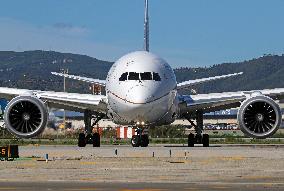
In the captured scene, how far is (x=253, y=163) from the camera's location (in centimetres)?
3203

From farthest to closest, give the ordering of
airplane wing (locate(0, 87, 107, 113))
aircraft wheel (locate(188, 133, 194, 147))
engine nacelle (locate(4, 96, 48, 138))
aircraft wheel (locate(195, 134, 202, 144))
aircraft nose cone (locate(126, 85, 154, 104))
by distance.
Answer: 1. aircraft wheel (locate(195, 134, 202, 144))
2. aircraft wheel (locate(188, 133, 194, 147))
3. airplane wing (locate(0, 87, 107, 113))
4. engine nacelle (locate(4, 96, 48, 138))
5. aircraft nose cone (locate(126, 85, 154, 104))

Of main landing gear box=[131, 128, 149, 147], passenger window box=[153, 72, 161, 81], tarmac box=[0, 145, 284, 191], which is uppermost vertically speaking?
passenger window box=[153, 72, 161, 81]

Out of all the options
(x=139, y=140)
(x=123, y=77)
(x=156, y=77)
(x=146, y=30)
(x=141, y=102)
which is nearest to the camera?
(x=141, y=102)

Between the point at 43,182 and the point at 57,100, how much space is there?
25851 millimetres

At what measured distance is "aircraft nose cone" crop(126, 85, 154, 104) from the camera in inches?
1781

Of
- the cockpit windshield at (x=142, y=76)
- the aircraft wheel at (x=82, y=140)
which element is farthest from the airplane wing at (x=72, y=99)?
→ the cockpit windshield at (x=142, y=76)

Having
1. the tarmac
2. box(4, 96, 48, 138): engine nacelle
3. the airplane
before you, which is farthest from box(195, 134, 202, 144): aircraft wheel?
the tarmac

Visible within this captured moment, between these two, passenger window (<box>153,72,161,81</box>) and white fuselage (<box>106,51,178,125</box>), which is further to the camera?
passenger window (<box>153,72,161,81</box>)

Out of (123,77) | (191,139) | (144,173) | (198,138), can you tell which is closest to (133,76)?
(123,77)

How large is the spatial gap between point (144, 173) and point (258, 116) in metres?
21.1

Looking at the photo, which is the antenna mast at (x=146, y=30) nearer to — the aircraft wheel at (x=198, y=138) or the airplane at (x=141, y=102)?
the airplane at (x=141, y=102)

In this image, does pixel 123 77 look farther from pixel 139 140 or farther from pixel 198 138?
pixel 198 138

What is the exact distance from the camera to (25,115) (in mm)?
47750

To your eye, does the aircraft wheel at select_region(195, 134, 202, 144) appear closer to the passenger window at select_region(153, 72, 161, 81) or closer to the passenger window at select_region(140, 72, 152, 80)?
the passenger window at select_region(153, 72, 161, 81)
